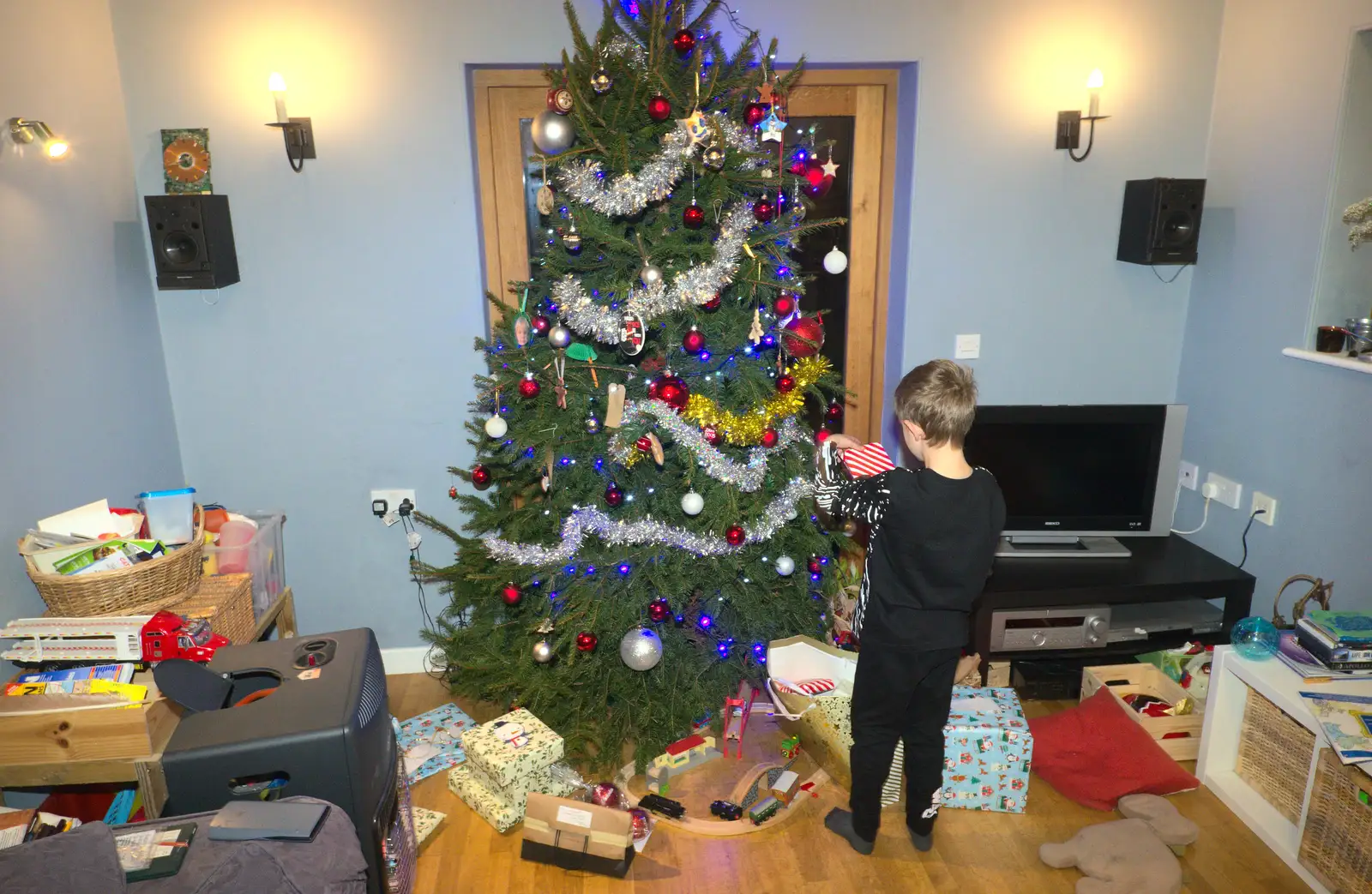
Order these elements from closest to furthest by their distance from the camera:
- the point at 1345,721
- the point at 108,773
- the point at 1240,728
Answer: the point at 108,773, the point at 1345,721, the point at 1240,728

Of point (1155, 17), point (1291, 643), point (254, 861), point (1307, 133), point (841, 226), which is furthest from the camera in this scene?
point (841, 226)

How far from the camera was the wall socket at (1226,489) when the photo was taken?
330 centimetres

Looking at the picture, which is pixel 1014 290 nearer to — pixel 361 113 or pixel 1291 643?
pixel 1291 643

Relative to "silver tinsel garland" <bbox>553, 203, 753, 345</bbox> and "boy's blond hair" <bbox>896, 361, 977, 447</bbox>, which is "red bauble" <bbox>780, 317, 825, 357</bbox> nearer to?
"silver tinsel garland" <bbox>553, 203, 753, 345</bbox>

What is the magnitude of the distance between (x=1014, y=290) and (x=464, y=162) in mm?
2038

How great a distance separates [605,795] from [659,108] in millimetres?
1972

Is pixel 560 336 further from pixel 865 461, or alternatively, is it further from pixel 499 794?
pixel 499 794

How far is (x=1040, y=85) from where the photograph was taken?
3.22 metres

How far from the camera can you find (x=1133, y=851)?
2451 millimetres

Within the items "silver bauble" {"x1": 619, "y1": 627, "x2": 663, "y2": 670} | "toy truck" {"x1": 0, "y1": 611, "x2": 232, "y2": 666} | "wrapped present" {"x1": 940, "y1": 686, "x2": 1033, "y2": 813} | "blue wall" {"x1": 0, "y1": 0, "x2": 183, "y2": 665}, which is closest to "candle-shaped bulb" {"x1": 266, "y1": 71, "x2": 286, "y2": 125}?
"blue wall" {"x1": 0, "y1": 0, "x2": 183, "y2": 665}

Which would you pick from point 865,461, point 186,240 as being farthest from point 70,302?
point 865,461

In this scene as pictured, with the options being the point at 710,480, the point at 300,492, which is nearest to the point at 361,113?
the point at 300,492

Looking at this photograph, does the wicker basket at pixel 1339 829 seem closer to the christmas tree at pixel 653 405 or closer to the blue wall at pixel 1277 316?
the blue wall at pixel 1277 316

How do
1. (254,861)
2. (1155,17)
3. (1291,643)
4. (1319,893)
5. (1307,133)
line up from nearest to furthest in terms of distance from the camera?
(254,861) → (1319,893) → (1291,643) → (1307,133) → (1155,17)
